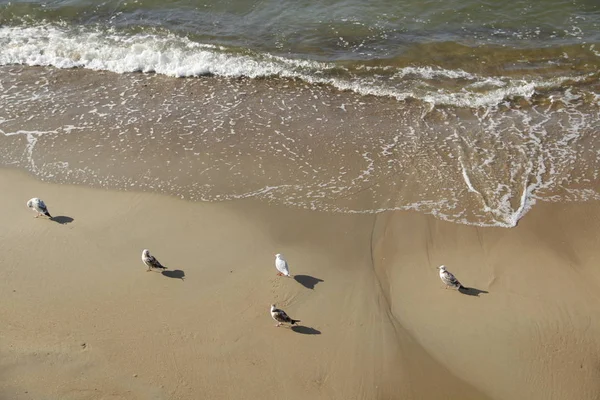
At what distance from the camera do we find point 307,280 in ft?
28.4

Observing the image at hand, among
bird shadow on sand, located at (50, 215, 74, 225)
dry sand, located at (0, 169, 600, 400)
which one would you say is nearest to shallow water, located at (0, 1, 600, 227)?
dry sand, located at (0, 169, 600, 400)

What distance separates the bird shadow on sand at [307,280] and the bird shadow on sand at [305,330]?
2.69 ft

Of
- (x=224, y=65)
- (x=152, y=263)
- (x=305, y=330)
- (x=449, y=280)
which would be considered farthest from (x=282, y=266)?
(x=224, y=65)

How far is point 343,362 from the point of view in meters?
7.43

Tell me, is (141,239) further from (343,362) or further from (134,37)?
(134,37)

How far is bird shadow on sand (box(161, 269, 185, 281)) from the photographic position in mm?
8820

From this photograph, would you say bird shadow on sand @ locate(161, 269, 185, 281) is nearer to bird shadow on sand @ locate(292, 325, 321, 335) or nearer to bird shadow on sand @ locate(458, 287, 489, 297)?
bird shadow on sand @ locate(292, 325, 321, 335)

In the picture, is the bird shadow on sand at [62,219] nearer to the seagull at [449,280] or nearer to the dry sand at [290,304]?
the dry sand at [290,304]

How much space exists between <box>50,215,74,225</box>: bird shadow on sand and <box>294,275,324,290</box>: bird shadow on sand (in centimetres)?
485

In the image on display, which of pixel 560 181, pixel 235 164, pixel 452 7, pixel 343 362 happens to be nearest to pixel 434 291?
pixel 343 362

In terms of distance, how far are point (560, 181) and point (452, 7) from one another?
9.56 m

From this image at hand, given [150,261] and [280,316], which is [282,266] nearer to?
[280,316]

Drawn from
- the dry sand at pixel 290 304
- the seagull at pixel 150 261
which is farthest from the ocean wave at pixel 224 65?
the seagull at pixel 150 261

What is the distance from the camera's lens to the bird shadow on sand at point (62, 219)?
32.7 feet
